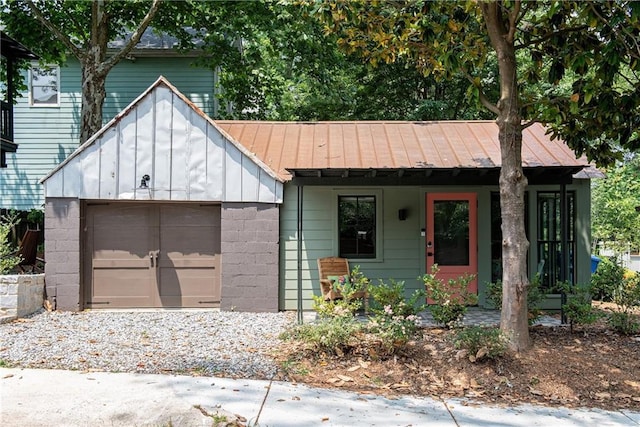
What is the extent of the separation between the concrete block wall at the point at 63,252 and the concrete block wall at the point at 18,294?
353 mm

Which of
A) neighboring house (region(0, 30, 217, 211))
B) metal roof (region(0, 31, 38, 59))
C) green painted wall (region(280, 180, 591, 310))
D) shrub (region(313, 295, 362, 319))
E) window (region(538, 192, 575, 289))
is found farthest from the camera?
neighboring house (region(0, 30, 217, 211))

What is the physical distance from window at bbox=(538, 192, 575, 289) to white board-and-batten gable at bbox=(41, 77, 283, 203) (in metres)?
4.86

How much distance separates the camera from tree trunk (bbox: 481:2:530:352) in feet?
20.1

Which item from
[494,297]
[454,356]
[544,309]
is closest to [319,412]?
[454,356]

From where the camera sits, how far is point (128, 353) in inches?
248

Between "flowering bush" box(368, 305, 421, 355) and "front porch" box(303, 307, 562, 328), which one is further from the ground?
"flowering bush" box(368, 305, 421, 355)

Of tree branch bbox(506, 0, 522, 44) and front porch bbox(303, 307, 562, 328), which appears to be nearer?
tree branch bbox(506, 0, 522, 44)

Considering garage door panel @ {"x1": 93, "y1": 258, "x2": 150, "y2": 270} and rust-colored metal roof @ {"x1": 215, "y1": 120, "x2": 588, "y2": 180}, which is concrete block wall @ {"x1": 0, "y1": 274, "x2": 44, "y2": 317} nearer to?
garage door panel @ {"x1": 93, "y1": 258, "x2": 150, "y2": 270}

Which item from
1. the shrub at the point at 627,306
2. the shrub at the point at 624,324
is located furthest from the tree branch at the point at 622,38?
the shrub at the point at 624,324

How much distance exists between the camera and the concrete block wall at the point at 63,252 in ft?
29.3

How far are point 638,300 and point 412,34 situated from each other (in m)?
4.94

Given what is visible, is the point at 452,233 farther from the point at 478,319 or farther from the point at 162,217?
the point at 162,217

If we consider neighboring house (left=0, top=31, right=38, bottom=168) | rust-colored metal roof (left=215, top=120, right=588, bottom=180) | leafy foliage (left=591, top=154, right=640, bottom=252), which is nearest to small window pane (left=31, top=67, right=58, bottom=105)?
neighboring house (left=0, top=31, right=38, bottom=168)

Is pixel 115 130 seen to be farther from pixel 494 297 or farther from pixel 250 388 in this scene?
pixel 494 297
